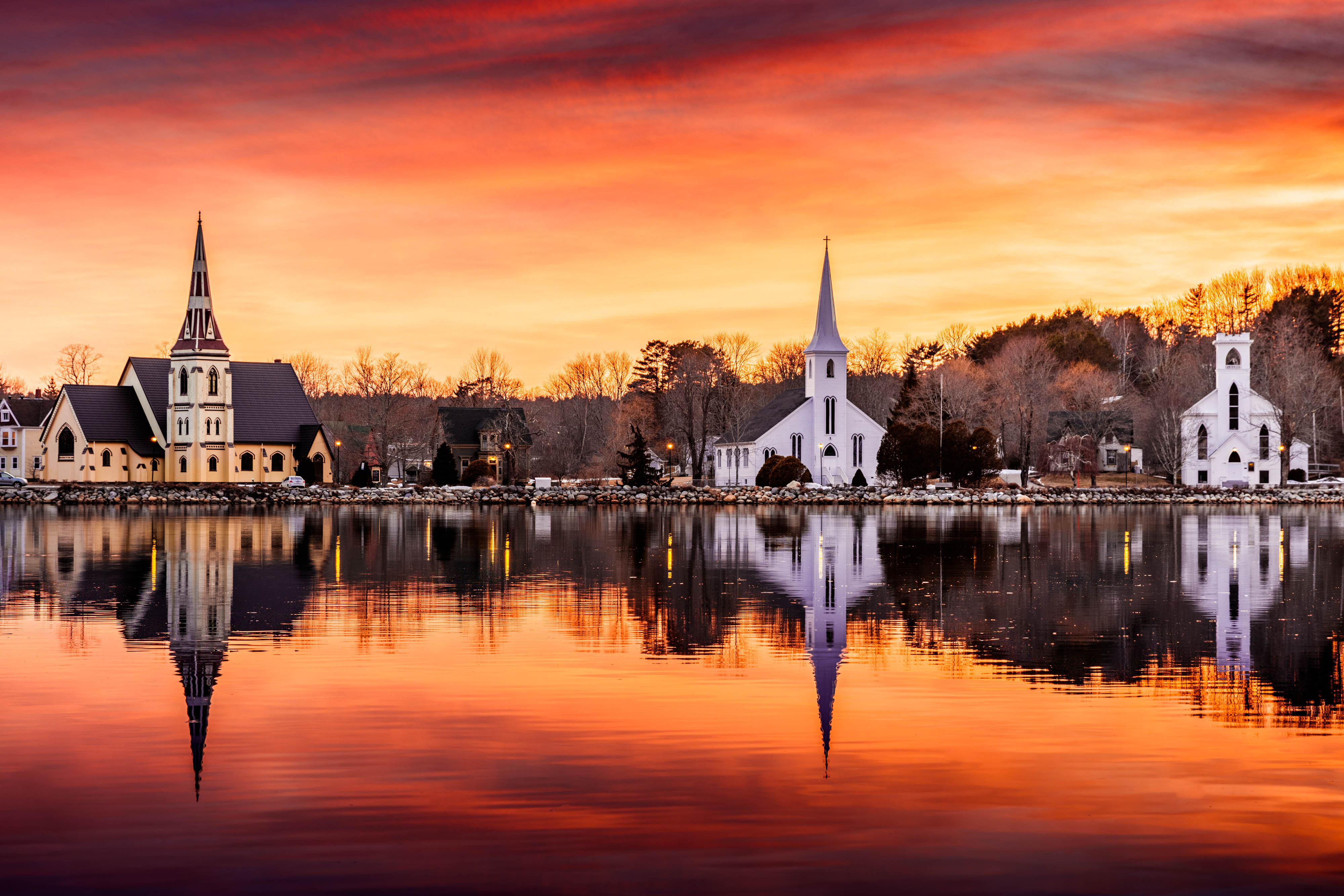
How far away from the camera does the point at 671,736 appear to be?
1180 centimetres

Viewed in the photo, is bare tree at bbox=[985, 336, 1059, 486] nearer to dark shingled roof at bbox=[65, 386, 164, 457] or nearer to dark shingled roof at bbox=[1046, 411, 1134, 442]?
dark shingled roof at bbox=[1046, 411, 1134, 442]

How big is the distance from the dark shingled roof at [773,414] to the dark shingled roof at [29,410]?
2383 inches

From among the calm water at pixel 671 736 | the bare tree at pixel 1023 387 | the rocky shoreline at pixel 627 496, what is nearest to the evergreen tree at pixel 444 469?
the rocky shoreline at pixel 627 496

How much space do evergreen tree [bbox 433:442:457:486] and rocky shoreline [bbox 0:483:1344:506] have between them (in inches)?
164

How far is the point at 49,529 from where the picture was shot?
1914 inches

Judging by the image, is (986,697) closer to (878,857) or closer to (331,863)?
(878,857)

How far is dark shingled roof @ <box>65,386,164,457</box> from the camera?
9250 centimetres

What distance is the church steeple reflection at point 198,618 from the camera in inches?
502

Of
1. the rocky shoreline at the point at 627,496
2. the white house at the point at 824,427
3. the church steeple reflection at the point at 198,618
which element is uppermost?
the white house at the point at 824,427

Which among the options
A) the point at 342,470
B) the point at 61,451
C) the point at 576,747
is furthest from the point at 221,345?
the point at 576,747

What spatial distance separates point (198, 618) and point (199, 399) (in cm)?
7595

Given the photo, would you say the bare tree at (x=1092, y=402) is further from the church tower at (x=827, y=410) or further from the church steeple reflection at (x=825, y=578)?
the church steeple reflection at (x=825, y=578)

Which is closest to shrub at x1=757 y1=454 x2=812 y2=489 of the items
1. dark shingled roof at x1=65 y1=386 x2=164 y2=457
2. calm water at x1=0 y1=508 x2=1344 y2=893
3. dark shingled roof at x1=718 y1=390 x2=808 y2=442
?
dark shingled roof at x1=718 y1=390 x2=808 y2=442

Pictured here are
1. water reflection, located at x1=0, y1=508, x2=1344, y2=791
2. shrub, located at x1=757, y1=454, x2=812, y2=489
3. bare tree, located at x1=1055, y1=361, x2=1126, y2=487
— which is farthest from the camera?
bare tree, located at x1=1055, y1=361, x2=1126, y2=487
